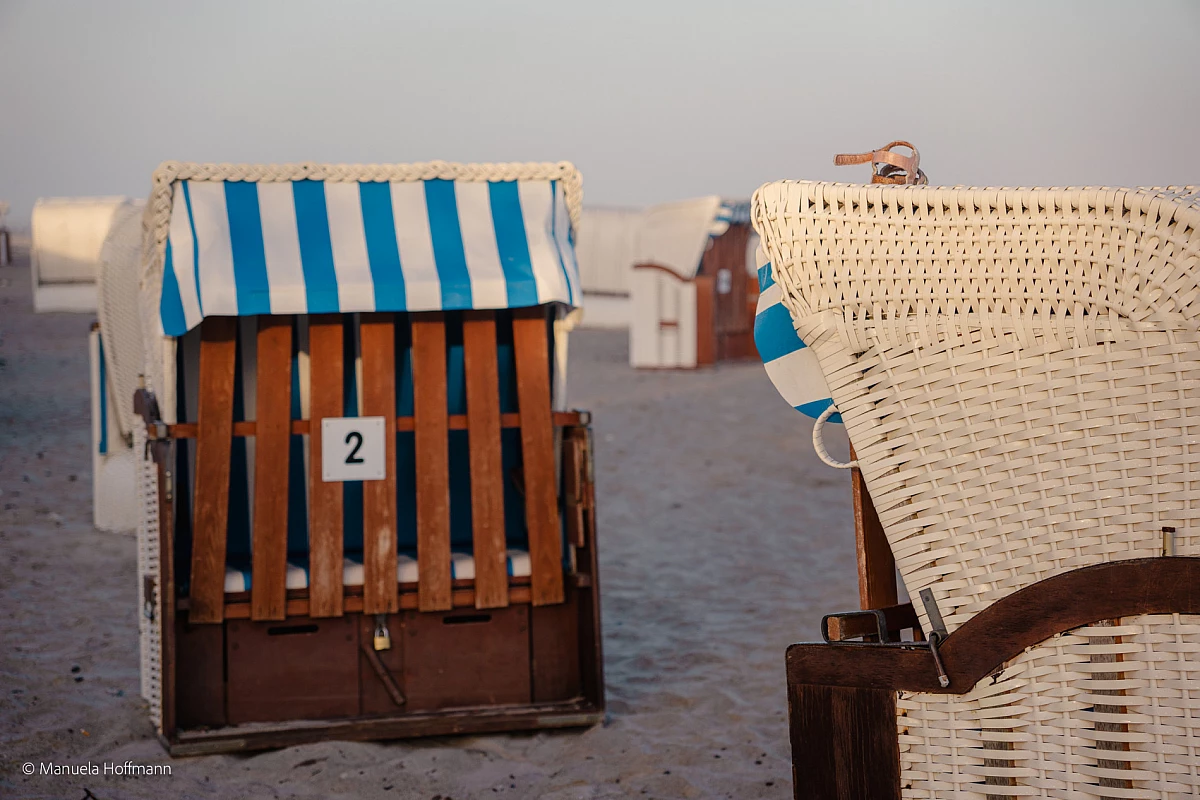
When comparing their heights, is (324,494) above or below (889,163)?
below

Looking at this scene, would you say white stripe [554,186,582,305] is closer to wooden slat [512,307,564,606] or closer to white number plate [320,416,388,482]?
wooden slat [512,307,564,606]

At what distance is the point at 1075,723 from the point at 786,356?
2.36ft

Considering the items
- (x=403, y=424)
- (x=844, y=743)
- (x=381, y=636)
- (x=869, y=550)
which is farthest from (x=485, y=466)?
(x=844, y=743)

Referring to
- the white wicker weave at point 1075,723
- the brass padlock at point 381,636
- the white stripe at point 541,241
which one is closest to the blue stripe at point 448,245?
the white stripe at point 541,241

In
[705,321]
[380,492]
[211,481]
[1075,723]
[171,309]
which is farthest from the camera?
[705,321]

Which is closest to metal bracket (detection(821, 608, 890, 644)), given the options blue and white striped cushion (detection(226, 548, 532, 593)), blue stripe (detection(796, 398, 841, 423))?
blue stripe (detection(796, 398, 841, 423))

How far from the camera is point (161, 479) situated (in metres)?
3.57

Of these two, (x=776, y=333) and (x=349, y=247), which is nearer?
(x=776, y=333)

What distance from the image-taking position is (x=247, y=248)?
12.0 ft

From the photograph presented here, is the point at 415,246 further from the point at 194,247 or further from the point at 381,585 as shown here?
the point at 381,585

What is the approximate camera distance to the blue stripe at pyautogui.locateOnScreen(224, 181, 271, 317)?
356 centimetres

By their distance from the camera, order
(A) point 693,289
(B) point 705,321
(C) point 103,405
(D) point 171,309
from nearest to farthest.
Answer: (D) point 171,309, (C) point 103,405, (A) point 693,289, (B) point 705,321

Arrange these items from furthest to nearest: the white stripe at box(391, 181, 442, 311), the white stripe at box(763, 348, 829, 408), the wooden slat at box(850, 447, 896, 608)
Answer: the white stripe at box(391, 181, 442, 311) → the wooden slat at box(850, 447, 896, 608) → the white stripe at box(763, 348, 829, 408)

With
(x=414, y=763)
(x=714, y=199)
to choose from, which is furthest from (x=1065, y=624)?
(x=714, y=199)
